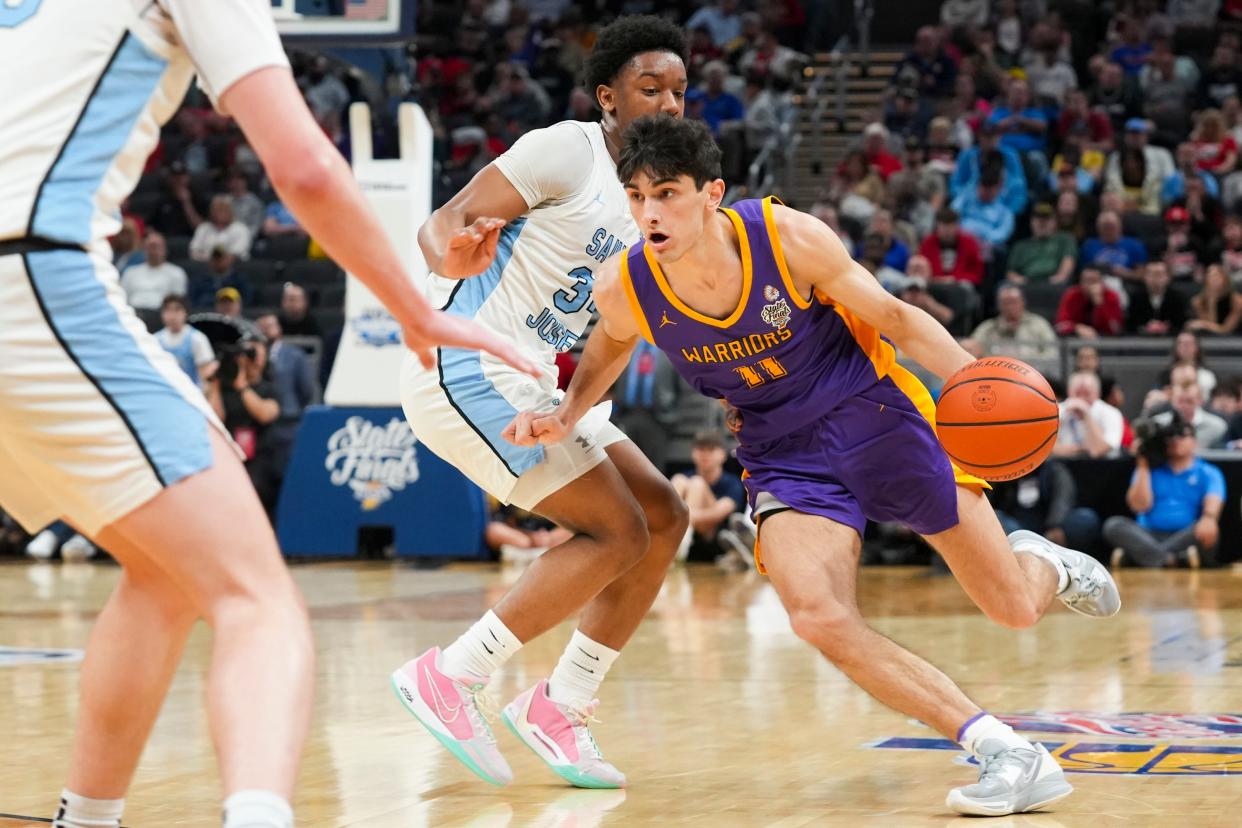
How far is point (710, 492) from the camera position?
12461 mm

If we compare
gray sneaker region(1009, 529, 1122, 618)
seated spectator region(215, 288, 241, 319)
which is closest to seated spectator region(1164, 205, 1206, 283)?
seated spectator region(215, 288, 241, 319)

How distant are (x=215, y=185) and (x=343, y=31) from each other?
279 inches

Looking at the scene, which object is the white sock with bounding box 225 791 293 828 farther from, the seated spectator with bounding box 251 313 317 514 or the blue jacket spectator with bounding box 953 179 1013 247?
the blue jacket spectator with bounding box 953 179 1013 247

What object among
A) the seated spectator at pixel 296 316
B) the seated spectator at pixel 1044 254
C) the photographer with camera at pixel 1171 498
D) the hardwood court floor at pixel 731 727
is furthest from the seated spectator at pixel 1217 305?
the seated spectator at pixel 296 316

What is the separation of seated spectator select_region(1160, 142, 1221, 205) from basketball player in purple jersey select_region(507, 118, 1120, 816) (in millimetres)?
11017

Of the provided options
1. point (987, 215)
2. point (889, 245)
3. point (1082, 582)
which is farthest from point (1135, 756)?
point (987, 215)

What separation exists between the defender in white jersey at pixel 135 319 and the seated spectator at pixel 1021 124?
46.9 feet

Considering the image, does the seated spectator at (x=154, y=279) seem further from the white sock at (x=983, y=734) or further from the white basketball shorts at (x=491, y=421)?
the white sock at (x=983, y=734)

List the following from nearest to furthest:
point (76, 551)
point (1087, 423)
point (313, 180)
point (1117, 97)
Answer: point (313, 180) < point (1087, 423) < point (76, 551) < point (1117, 97)

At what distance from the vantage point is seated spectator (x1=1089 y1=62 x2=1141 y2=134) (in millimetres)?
16688

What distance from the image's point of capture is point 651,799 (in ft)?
14.4

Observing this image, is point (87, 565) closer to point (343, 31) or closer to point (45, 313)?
point (343, 31)

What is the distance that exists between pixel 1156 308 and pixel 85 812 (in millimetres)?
11953

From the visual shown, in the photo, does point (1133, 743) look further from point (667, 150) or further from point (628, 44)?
point (628, 44)
